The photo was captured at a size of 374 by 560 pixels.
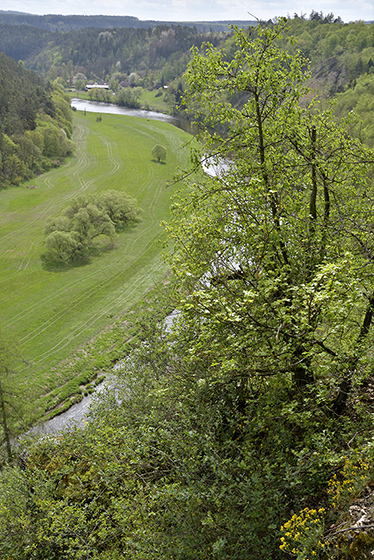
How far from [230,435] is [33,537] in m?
8.48

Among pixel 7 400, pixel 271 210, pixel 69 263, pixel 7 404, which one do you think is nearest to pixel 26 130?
pixel 69 263

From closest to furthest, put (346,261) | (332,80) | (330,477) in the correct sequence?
(346,261)
(330,477)
(332,80)

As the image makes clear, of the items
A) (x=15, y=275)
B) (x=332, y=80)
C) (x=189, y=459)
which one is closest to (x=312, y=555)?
(x=189, y=459)

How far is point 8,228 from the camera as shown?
230 ft

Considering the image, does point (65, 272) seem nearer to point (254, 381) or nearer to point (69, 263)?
point (69, 263)

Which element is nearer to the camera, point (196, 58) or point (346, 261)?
point (346, 261)

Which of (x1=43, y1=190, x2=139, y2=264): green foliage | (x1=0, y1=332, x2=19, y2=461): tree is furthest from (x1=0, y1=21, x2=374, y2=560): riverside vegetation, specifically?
(x1=43, y1=190, x2=139, y2=264): green foliage

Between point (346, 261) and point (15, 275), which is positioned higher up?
point (346, 261)

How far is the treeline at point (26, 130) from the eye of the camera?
94000mm

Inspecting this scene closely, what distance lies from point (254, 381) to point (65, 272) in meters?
48.8

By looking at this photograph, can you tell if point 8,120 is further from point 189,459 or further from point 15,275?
point 189,459

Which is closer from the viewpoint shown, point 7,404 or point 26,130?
point 7,404

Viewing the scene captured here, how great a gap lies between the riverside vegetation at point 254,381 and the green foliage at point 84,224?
4612 cm

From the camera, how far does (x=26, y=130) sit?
107m
